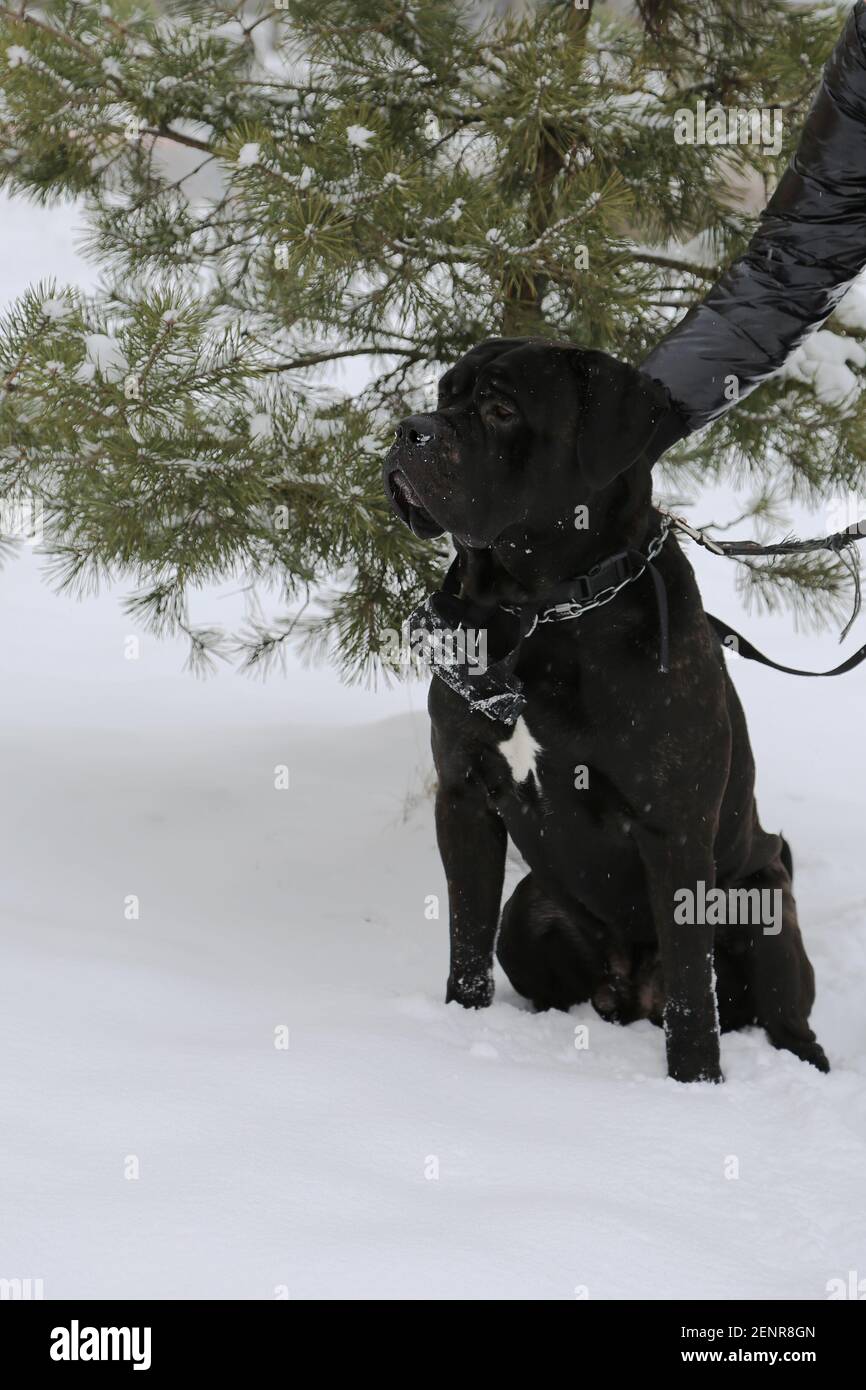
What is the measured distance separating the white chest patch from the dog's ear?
0.43m

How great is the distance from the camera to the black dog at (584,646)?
2057 millimetres

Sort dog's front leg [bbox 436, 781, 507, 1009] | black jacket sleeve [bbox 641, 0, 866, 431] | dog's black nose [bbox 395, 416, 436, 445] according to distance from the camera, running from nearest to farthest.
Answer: dog's black nose [bbox 395, 416, 436, 445] < black jacket sleeve [bbox 641, 0, 866, 431] < dog's front leg [bbox 436, 781, 507, 1009]

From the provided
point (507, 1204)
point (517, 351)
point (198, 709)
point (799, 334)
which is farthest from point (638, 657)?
point (198, 709)

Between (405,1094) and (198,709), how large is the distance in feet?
13.6

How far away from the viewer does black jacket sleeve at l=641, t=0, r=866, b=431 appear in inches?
83.9

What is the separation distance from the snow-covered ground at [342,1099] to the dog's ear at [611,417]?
100 centimetres

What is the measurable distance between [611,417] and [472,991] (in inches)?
42.5

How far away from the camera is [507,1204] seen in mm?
1484
